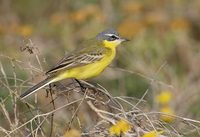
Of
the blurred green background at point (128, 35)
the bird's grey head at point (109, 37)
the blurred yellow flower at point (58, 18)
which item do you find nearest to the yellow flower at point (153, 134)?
the bird's grey head at point (109, 37)

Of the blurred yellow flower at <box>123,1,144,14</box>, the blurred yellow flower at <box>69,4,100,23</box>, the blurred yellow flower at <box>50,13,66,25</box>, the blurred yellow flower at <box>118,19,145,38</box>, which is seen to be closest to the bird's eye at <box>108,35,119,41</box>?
the blurred yellow flower at <box>118,19,145,38</box>

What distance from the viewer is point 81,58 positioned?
6.80 m

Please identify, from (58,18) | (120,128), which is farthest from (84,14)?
(120,128)

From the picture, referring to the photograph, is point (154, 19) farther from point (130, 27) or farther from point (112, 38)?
point (112, 38)

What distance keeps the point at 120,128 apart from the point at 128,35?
20.6 ft

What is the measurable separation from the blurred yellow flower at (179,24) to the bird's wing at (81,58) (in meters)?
4.82

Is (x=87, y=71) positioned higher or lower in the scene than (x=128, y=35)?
higher

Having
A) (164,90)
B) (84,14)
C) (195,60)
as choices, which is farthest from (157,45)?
(164,90)

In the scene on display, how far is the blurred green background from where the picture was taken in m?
9.62

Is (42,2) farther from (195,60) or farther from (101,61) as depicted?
(101,61)

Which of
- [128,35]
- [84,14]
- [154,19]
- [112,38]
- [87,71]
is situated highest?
[112,38]

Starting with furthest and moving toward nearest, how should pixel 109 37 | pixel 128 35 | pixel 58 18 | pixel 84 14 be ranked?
1. pixel 58 18
2. pixel 84 14
3. pixel 128 35
4. pixel 109 37

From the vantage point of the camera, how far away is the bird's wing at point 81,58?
21.9 ft

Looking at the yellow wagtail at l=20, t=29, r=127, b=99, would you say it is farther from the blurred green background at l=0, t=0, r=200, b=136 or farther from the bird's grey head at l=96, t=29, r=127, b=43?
the blurred green background at l=0, t=0, r=200, b=136
